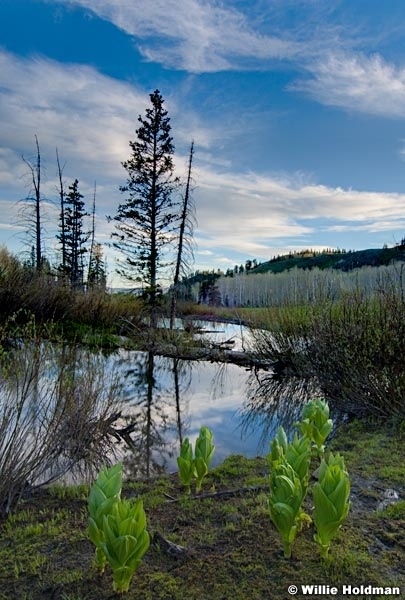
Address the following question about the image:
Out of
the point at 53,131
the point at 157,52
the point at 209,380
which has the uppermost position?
the point at 157,52

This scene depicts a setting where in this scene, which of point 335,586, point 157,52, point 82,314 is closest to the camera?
point 335,586

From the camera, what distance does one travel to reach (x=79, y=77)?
780 centimetres

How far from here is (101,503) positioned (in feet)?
6.99

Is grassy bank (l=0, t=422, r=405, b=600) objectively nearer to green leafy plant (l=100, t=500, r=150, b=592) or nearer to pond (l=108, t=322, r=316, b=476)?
green leafy plant (l=100, t=500, r=150, b=592)

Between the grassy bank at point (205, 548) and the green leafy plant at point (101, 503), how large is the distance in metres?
0.21

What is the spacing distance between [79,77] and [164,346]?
27.0 feet

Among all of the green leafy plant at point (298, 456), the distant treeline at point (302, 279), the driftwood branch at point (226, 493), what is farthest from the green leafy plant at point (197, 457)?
the distant treeline at point (302, 279)

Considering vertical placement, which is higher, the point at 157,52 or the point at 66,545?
the point at 157,52

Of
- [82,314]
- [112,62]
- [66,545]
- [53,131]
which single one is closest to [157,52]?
[112,62]

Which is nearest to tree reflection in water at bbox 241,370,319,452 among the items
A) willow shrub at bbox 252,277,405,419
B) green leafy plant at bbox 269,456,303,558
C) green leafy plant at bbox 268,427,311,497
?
willow shrub at bbox 252,277,405,419

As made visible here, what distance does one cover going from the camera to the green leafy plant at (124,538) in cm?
192

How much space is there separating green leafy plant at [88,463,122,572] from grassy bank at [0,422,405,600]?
21 cm

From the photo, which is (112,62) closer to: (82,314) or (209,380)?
(209,380)

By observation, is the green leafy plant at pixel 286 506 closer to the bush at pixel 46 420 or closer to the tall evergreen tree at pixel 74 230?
the bush at pixel 46 420
